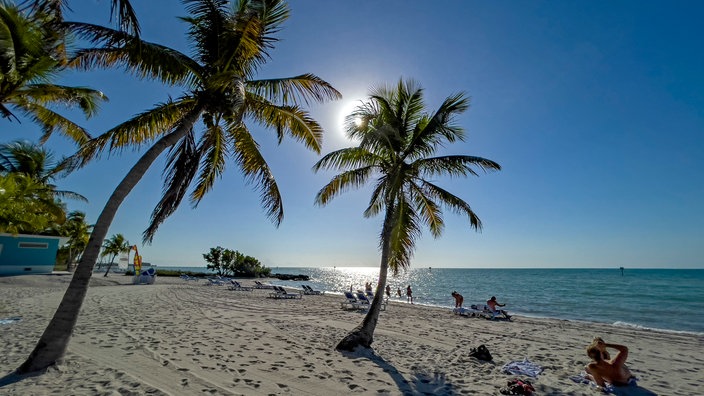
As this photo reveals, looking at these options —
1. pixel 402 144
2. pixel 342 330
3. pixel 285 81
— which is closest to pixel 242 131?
pixel 285 81

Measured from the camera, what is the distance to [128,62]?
245 inches

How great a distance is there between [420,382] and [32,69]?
423 inches

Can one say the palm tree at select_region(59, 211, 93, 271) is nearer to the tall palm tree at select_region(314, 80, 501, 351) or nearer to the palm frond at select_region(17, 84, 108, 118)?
the palm frond at select_region(17, 84, 108, 118)

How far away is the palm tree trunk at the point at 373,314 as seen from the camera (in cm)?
743

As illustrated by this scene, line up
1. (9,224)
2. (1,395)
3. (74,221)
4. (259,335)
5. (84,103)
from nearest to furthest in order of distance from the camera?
(1,395), (259,335), (84,103), (9,224), (74,221)

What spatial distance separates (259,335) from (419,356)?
425 cm

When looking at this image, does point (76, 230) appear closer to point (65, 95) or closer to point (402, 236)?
point (65, 95)

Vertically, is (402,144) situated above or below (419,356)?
above

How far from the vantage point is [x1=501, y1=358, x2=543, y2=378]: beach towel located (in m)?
6.28

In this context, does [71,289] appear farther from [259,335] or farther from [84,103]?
[84,103]

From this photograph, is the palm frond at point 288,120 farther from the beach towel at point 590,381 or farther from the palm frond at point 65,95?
the beach towel at point 590,381

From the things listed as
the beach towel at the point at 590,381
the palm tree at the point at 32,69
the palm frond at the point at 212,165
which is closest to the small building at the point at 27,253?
the palm tree at the point at 32,69

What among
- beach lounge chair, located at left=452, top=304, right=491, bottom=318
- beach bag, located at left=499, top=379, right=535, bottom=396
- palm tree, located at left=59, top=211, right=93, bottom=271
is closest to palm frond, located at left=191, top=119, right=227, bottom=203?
→ beach bag, located at left=499, top=379, right=535, bottom=396

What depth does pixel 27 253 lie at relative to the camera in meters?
25.9
